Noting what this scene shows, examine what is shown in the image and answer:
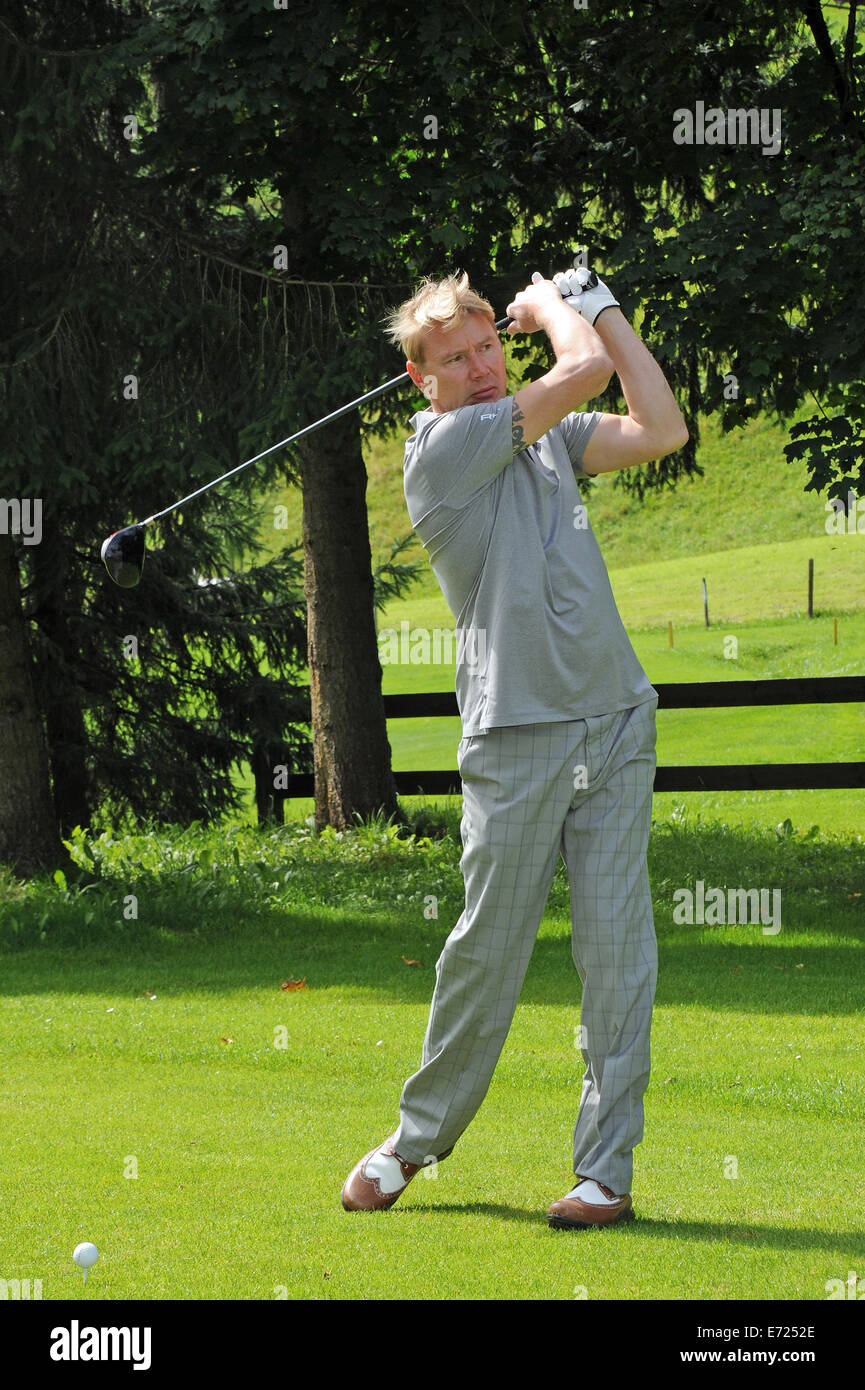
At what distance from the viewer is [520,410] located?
11.5ft

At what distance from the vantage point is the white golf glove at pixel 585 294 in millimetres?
3699

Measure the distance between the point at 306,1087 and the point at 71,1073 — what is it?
99cm

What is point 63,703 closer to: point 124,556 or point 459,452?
point 124,556

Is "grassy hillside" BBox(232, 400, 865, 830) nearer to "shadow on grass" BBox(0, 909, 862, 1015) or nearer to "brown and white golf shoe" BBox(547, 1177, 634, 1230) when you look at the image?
"shadow on grass" BBox(0, 909, 862, 1015)

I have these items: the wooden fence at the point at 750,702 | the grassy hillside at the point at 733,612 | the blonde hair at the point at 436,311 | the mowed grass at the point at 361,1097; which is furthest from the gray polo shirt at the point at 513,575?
the wooden fence at the point at 750,702

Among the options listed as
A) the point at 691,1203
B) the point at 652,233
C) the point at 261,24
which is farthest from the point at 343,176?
the point at 691,1203

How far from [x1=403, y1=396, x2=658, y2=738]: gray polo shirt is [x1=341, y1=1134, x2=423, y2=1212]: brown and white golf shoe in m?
1.11

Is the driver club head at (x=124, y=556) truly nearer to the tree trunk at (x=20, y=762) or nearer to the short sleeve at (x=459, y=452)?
the short sleeve at (x=459, y=452)

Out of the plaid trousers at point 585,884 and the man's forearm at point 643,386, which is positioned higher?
the man's forearm at point 643,386

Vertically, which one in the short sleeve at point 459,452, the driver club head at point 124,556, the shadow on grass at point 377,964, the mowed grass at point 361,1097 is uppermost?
the short sleeve at point 459,452

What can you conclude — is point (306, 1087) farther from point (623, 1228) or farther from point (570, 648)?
point (570, 648)

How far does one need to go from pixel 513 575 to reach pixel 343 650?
320 inches

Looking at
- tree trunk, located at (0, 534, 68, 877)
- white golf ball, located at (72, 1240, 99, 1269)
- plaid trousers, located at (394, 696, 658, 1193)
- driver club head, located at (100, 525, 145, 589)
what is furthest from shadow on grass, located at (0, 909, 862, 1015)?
white golf ball, located at (72, 1240, 99, 1269)

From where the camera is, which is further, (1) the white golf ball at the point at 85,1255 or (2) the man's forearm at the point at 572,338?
(2) the man's forearm at the point at 572,338
